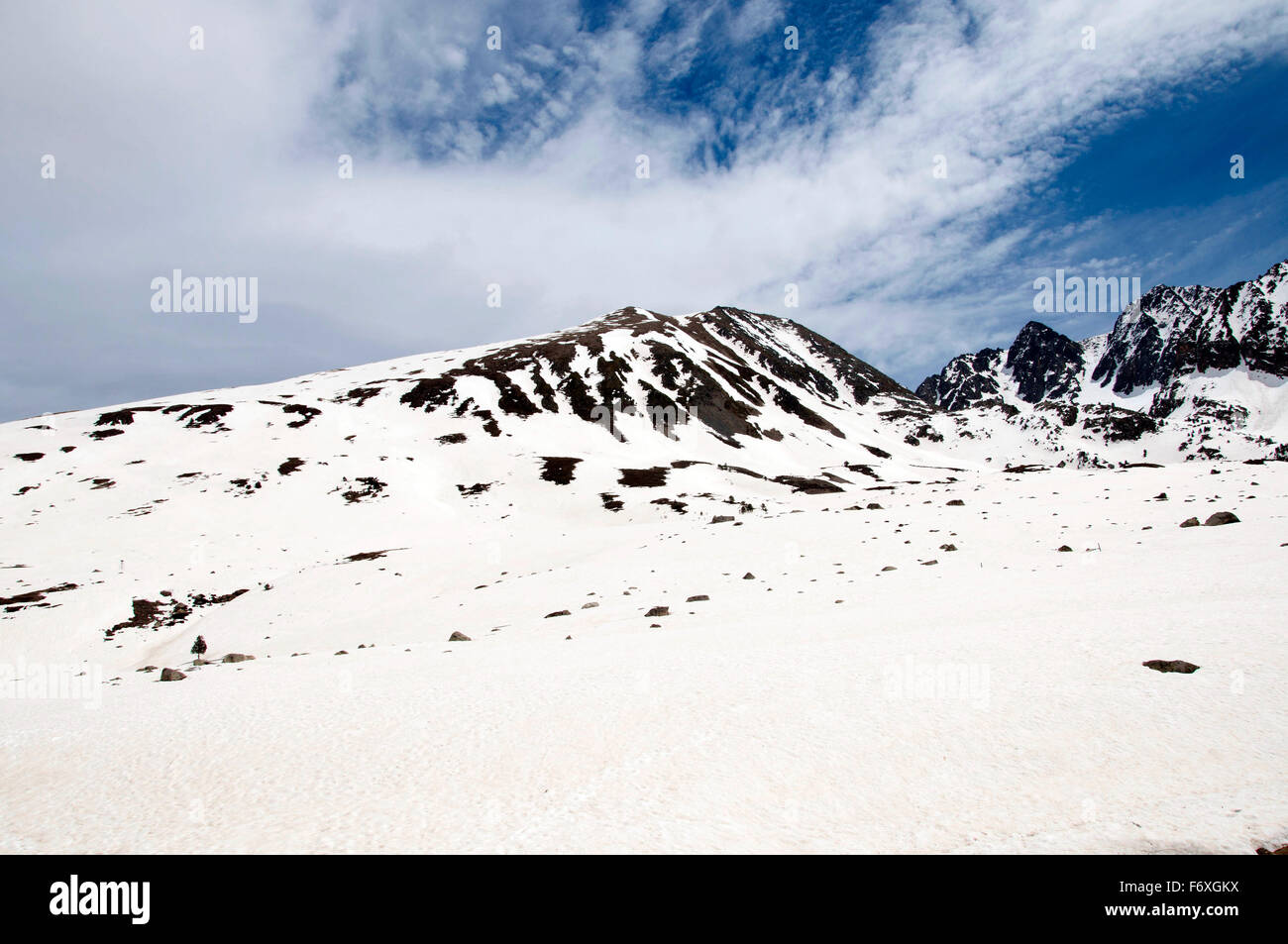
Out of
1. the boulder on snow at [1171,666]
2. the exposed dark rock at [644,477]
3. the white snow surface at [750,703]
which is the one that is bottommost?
the white snow surface at [750,703]

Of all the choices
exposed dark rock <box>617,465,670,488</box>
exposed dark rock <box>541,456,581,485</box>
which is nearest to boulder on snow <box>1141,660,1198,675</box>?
exposed dark rock <box>617,465,670,488</box>

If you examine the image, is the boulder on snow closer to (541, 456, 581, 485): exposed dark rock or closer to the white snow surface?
the white snow surface

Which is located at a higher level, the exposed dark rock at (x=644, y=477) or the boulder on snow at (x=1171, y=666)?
the exposed dark rock at (x=644, y=477)

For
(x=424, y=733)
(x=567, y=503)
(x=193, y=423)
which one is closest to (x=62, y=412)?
(x=193, y=423)

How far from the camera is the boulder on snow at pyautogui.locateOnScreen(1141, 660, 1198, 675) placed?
7758 mm

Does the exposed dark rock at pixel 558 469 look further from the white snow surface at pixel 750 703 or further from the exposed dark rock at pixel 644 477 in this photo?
the white snow surface at pixel 750 703

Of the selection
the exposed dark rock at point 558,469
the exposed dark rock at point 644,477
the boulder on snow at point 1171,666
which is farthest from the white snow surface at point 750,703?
the exposed dark rock at point 558,469

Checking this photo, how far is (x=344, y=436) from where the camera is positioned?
81500mm

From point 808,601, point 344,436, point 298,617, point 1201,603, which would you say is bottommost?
point 298,617

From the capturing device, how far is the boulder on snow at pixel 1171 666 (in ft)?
25.5

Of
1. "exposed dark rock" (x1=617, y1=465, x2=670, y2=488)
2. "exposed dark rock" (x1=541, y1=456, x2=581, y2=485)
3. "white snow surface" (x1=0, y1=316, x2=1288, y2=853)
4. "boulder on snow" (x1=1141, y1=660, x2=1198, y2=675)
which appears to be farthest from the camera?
"exposed dark rock" (x1=541, y1=456, x2=581, y2=485)
